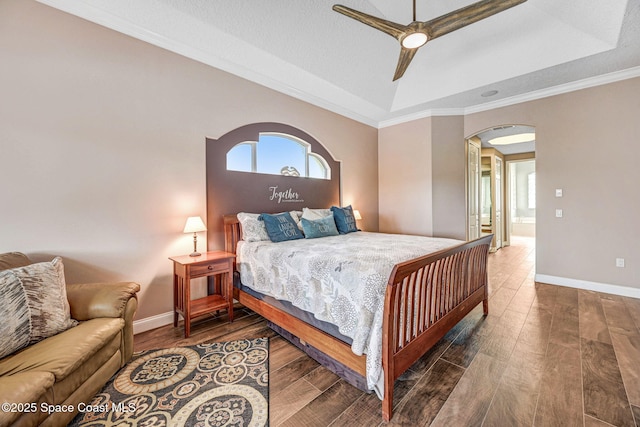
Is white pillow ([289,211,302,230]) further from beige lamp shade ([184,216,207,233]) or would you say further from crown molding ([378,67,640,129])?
crown molding ([378,67,640,129])

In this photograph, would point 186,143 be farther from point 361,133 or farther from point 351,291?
point 361,133

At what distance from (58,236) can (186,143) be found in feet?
4.52

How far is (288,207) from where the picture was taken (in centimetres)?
375

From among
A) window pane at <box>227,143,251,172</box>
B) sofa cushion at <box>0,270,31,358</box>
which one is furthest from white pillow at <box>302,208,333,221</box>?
sofa cushion at <box>0,270,31,358</box>

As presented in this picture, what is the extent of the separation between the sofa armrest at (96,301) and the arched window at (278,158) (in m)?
1.79

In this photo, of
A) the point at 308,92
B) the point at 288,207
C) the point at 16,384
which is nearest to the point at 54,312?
the point at 16,384

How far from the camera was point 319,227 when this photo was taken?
3.24 m

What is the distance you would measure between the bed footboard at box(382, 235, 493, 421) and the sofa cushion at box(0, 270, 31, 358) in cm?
201

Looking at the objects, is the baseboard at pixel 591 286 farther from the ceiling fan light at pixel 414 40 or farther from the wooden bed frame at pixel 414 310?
the ceiling fan light at pixel 414 40

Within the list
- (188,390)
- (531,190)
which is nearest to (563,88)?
(188,390)

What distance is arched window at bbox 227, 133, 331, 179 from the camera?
3.31 metres

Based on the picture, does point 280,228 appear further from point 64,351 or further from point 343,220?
point 64,351

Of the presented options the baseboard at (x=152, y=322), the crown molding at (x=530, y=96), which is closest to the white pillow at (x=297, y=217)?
the baseboard at (x=152, y=322)

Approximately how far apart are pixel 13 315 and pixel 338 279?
1.85 metres
